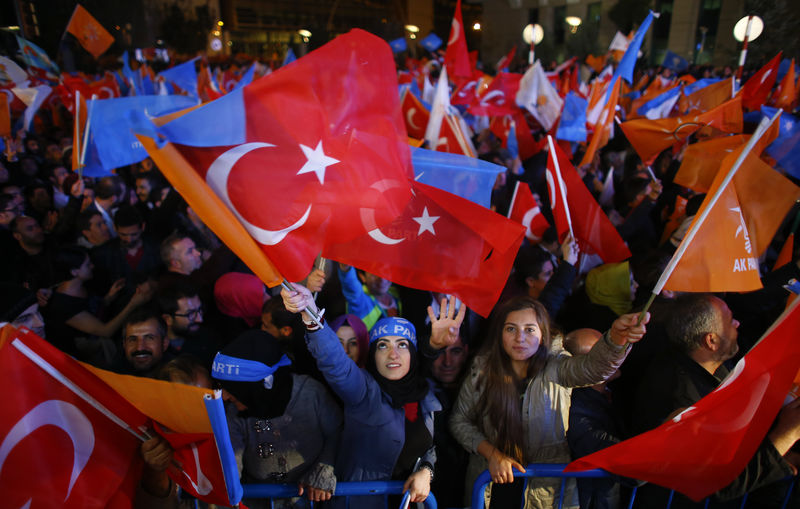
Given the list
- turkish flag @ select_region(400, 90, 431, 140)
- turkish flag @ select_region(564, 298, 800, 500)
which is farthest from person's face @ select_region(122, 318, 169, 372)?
turkish flag @ select_region(400, 90, 431, 140)

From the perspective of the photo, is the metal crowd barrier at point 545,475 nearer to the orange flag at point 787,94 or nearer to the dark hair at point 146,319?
the dark hair at point 146,319

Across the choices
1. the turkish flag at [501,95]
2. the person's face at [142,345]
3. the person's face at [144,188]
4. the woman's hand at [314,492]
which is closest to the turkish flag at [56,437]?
the woman's hand at [314,492]

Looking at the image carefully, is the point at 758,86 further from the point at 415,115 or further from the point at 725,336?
the point at 725,336

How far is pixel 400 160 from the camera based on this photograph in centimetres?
238

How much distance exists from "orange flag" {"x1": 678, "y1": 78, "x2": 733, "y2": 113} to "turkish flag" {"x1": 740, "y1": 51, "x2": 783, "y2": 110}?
67 cm

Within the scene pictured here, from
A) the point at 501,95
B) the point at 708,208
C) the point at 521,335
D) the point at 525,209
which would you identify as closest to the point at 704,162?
the point at 525,209

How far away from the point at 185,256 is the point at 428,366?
2.26 meters

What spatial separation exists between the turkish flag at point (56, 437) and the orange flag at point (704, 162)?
14.8 ft

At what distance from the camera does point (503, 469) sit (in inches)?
85.5

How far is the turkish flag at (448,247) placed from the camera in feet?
7.94

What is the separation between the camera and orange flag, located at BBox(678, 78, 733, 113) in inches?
283

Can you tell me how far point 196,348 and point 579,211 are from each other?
270 cm

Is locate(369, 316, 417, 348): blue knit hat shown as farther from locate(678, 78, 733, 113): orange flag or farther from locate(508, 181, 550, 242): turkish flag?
locate(678, 78, 733, 113): orange flag

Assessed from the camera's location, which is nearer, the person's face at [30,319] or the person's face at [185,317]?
the person's face at [30,319]
